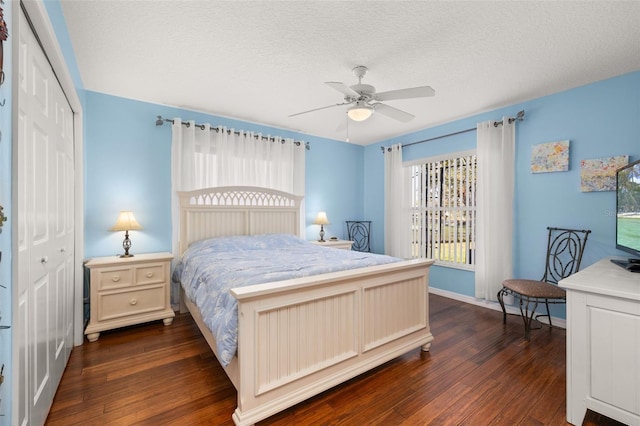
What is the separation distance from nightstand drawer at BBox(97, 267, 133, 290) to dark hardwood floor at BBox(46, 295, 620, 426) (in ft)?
1.66

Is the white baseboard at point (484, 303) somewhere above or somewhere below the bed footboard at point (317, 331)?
below

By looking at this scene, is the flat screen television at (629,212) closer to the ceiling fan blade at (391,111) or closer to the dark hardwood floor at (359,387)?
the dark hardwood floor at (359,387)

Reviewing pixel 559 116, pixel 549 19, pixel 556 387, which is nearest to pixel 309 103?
pixel 549 19

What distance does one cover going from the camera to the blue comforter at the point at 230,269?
164 centimetres

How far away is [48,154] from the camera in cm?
164

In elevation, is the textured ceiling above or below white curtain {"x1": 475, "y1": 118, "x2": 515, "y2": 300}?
above

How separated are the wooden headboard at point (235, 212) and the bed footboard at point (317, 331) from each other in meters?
2.24

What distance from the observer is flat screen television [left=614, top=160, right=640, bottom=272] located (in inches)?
79.1

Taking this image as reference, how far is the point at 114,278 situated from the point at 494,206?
4.35m

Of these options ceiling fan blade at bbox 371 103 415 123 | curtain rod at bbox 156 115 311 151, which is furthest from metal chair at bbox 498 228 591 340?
curtain rod at bbox 156 115 311 151

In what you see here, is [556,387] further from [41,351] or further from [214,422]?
[41,351]

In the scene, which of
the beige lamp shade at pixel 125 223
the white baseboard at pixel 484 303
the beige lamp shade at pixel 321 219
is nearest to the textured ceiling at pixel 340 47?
the beige lamp shade at pixel 125 223

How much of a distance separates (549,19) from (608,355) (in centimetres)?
213

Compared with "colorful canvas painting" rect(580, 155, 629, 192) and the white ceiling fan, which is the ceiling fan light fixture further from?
"colorful canvas painting" rect(580, 155, 629, 192)
